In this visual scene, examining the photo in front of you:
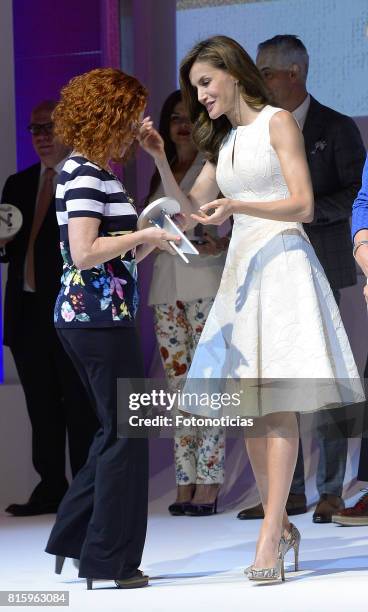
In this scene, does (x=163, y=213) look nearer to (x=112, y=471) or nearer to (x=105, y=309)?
(x=105, y=309)

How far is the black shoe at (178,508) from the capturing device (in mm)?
5191

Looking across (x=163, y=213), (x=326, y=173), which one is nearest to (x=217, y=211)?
(x=163, y=213)

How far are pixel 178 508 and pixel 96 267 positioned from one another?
1.94 meters

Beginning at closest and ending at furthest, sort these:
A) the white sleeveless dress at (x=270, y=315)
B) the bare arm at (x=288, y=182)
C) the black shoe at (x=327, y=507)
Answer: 1. the bare arm at (x=288, y=182)
2. the white sleeveless dress at (x=270, y=315)
3. the black shoe at (x=327, y=507)

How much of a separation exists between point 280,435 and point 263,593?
1.49 ft

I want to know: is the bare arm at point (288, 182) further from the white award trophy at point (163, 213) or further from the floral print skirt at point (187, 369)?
the floral print skirt at point (187, 369)

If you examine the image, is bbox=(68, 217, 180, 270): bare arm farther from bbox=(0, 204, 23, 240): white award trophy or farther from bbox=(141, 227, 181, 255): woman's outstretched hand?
bbox=(0, 204, 23, 240): white award trophy

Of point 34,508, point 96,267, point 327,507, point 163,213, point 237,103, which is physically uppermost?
point 237,103

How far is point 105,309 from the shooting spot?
3.51 metres

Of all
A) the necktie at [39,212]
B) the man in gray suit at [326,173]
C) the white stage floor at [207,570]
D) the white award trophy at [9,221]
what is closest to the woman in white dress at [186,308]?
the white stage floor at [207,570]

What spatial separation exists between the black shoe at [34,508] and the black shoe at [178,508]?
50cm

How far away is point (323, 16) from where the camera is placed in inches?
221

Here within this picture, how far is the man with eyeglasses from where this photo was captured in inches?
209

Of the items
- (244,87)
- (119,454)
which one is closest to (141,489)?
(119,454)
